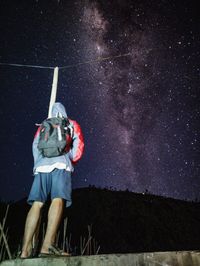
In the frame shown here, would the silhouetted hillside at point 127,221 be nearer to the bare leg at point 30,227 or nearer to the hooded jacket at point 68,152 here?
the hooded jacket at point 68,152

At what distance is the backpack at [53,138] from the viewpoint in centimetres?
285

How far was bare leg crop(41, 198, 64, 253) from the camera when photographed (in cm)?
244

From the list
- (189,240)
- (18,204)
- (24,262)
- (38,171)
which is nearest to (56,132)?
(38,171)

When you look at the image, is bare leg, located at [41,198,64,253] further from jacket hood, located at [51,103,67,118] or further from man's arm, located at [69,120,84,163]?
jacket hood, located at [51,103,67,118]

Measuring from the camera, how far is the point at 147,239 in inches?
704

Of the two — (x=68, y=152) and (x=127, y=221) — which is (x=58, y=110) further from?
(x=127, y=221)

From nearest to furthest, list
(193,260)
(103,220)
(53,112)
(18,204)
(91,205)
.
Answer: (193,260), (53,112), (103,220), (91,205), (18,204)

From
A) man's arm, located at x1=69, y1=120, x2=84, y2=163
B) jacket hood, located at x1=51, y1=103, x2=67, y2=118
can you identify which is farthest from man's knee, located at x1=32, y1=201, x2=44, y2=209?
jacket hood, located at x1=51, y1=103, x2=67, y2=118

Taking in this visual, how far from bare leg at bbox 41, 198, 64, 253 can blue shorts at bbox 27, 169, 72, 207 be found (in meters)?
0.08

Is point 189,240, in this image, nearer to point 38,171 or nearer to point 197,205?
point 197,205

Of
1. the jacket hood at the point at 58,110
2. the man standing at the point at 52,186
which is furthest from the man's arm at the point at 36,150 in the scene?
→ the jacket hood at the point at 58,110

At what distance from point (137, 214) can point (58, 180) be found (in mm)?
19563

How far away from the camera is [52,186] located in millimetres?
2791

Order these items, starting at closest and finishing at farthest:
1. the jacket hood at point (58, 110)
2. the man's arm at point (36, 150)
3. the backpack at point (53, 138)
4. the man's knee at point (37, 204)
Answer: the man's knee at point (37, 204) < the backpack at point (53, 138) < the man's arm at point (36, 150) < the jacket hood at point (58, 110)
